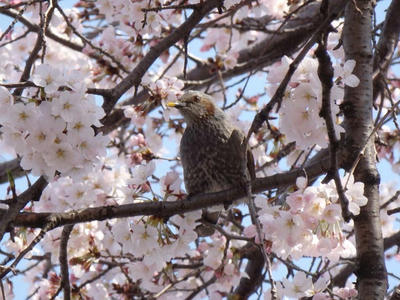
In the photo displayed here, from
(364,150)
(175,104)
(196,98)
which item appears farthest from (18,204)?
(196,98)

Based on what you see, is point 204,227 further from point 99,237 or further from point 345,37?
point 345,37

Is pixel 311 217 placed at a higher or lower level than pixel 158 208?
lower

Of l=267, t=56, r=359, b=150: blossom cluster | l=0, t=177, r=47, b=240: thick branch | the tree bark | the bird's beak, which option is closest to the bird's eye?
the bird's beak

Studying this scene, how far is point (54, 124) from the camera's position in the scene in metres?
2.06

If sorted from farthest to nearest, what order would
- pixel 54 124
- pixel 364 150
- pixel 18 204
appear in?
pixel 364 150 < pixel 54 124 < pixel 18 204

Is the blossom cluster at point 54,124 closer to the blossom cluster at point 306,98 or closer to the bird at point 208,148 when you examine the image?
the blossom cluster at point 306,98

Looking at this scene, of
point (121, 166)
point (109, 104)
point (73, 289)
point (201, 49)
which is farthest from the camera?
point (201, 49)

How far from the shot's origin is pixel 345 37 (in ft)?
9.36

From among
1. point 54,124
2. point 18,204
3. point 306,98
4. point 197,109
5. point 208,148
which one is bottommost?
point 18,204

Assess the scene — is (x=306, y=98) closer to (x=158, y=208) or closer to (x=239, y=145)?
(x=158, y=208)

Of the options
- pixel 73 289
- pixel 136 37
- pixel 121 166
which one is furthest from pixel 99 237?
pixel 136 37

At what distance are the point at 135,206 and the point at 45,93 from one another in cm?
50

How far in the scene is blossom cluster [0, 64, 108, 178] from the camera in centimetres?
204

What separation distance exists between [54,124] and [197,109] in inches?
60.2
